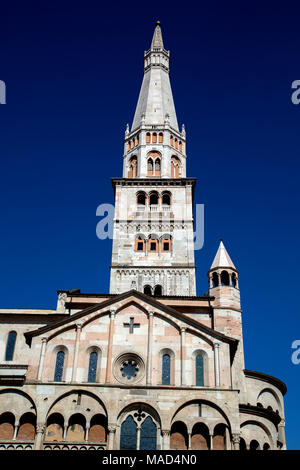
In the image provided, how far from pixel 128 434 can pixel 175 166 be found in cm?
3624

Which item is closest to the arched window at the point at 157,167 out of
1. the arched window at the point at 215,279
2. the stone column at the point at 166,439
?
the arched window at the point at 215,279

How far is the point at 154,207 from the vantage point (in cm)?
5600

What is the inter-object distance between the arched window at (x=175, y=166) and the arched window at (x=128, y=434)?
3406 cm

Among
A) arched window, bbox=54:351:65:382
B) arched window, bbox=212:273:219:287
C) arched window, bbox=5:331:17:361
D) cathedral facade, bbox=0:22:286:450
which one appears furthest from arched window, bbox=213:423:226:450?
arched window, bbox=5:331:17:361

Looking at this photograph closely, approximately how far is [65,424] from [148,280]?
22.6 m

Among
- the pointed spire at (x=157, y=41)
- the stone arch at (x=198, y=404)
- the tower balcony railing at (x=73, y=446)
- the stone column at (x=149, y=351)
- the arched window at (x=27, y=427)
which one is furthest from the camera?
the pointed spire at (x=157, y=41)

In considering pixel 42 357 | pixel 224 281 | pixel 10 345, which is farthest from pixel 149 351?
pixel 10 345

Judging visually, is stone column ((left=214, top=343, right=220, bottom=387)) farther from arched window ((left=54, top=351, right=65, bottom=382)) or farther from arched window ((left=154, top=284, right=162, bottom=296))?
arched window ((left=154, top=284, right=162, bottom=296))

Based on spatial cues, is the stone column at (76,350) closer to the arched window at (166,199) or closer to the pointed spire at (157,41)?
the arched window at (166,199)

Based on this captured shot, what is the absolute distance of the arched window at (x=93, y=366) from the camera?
30967 mm

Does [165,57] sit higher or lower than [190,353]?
higher
